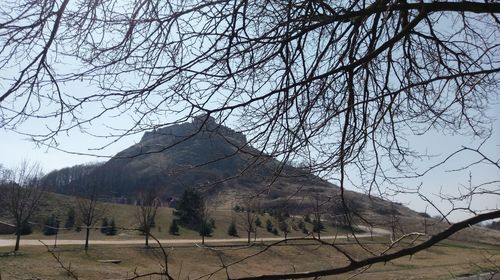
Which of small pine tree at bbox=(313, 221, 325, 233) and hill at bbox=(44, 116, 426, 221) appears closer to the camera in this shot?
small pine tree at bbox=(313, 221, 325, 233)

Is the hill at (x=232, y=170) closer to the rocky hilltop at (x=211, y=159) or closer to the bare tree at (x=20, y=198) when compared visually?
the rocky hilltop at (x=211, y=159)

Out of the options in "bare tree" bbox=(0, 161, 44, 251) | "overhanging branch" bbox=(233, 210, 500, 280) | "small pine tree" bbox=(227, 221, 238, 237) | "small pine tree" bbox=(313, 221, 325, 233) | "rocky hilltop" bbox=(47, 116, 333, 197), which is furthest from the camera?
"small pine tree" bbox=(227, 221, 238, 237)

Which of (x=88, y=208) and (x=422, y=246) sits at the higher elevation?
(x=88, y=208)

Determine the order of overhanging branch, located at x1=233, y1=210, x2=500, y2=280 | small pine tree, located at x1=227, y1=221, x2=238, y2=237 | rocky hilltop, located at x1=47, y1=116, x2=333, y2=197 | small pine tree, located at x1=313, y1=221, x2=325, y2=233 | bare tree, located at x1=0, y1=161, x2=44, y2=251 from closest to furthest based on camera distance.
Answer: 1. overhanging branch, located at x1=233, y1=210, x2=500, y2=280
2. small pine tree, located at x1=313, y1=221, x2=325, y2=233
3. rocky hilltop, located at x1=47, y1=116, x2=333, y2=197
4. bare tree, located at x1=0, y1=161, x2=44, y2=251
5. small pine tree, located at x1=227, y1=221, x2=238, y2=237

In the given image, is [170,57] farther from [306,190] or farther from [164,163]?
Answer: [306,190]

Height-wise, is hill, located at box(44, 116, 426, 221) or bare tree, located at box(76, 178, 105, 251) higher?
bare tree, located at box(76, 178, 105, 251)

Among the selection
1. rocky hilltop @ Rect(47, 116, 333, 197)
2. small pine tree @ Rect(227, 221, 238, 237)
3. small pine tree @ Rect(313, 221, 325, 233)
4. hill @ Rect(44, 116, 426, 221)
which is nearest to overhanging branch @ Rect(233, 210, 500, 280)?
small pine tree @ Rect(313, 221, 325, 233)

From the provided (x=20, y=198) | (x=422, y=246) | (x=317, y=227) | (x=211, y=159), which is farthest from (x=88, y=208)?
(x=422, y=246)

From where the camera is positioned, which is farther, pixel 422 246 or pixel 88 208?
pixel 88 208

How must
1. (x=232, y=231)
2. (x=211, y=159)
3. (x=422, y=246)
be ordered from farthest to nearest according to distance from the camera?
(x=232, y=231) → (x=211, y=159) → (x=422, y=246)

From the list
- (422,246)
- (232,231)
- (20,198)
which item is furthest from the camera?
(232,231)

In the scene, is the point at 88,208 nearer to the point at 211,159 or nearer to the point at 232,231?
the point at 232,231

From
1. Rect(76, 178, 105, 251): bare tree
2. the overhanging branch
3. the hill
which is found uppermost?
Rect(76, 178, 105, 251): bare tree

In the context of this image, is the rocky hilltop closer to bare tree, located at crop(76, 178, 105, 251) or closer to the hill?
the hill
